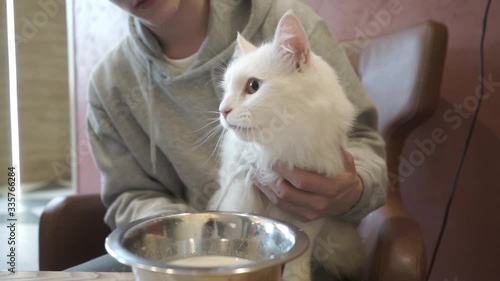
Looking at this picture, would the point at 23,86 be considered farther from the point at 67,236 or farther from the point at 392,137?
the point at 392,137

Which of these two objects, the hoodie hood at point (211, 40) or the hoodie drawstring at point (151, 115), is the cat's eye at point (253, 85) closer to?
the hoodie hood at point (211, 40)

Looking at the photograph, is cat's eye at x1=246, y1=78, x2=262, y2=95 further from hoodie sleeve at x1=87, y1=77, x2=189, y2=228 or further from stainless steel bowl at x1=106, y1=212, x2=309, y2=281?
hoodie sleeve at x1=87, y1=77, x2=189, y2=228

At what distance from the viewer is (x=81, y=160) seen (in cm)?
271

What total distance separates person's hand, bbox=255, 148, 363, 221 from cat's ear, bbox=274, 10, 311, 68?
0.20 meters

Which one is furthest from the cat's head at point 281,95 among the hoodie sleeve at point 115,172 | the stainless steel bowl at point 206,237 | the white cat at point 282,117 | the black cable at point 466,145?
the black cable at point 466,145

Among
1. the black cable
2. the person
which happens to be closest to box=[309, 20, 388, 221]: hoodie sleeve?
the person

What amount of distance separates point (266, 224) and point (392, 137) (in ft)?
1.95

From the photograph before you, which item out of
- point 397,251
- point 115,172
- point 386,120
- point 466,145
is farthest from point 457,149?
point 115,172

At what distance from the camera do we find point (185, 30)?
1132 mm

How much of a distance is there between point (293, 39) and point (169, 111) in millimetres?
472

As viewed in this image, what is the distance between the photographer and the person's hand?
84 cm

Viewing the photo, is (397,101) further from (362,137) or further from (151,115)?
(151,115)

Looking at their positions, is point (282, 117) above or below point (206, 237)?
above

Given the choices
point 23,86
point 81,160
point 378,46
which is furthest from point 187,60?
point 23,86
